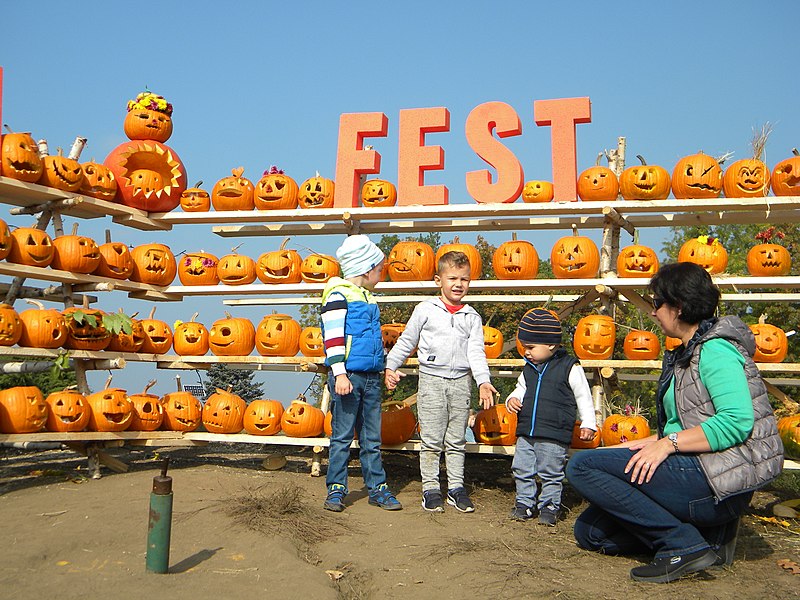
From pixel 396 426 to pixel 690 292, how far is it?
10.4 ft

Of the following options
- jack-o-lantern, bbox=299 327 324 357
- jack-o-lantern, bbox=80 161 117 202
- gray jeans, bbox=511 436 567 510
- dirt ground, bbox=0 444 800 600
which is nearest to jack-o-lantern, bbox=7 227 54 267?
jack-o-lantern, bbox=80 161 117 202

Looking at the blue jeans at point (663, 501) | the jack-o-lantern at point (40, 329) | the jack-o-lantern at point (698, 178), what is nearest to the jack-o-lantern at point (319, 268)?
the jack-o-lantern at point (40, 329)

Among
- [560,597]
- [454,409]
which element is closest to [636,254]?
[454,409]

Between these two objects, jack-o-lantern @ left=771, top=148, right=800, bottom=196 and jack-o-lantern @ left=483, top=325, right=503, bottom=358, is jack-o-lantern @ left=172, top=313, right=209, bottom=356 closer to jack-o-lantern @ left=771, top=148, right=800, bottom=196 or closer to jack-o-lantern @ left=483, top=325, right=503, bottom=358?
jack-o-lantern @ left=483, top=325, right=503, bottom=358

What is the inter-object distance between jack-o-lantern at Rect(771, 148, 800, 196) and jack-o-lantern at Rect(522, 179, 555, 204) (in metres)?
1.82

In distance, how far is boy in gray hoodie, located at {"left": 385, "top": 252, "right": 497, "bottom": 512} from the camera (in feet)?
18.3

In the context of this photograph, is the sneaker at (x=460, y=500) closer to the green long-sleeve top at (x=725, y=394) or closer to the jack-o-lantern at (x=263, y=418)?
the jack-o-lantern at (x=263, y=418)

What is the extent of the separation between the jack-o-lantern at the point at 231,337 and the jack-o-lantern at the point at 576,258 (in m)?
2.76

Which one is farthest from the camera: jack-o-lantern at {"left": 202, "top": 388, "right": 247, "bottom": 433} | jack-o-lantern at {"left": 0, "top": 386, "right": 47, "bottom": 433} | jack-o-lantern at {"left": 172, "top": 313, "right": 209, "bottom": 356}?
jack-o-lantern at {"left": 172, "top": 313, "right": 209, "bottom": 356}

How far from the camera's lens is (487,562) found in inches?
163

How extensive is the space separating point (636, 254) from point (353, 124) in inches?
112

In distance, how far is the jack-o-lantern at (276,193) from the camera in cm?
733

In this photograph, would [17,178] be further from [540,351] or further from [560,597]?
[560,597]

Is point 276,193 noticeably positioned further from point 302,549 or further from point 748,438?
point 748,438
